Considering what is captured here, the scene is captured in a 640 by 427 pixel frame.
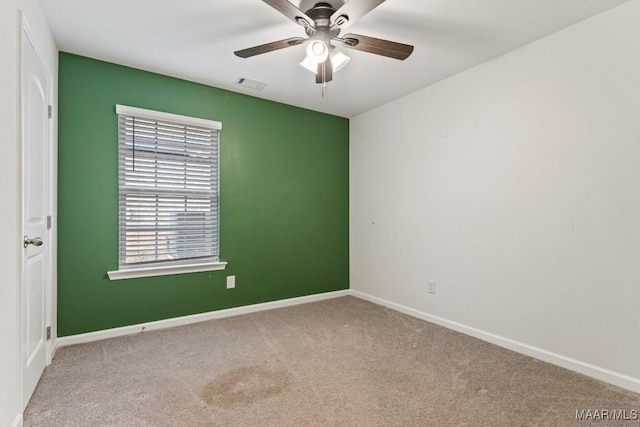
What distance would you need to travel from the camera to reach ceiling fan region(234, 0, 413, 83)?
1.68 metres

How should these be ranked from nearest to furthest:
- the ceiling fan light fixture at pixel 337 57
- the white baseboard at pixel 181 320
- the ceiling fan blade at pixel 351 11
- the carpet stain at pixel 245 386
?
the ceiling fan blade at pixel 351 11 < the carpet stain at pixel 245 386 < the ceiling fan light fixture at pixel 337 57 < the white baseboard at pixel 181 320

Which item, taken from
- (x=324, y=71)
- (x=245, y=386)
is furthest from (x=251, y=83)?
(x=245, y=386)

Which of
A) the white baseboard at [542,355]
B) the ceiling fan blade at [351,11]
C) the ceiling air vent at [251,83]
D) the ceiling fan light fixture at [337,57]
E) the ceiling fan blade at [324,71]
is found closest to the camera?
the ceiling fan blade at [351,11]

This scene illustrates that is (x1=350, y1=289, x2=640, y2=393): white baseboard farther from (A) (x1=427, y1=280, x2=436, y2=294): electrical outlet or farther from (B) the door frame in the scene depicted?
(B) the door frame

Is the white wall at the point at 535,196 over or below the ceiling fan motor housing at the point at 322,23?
below

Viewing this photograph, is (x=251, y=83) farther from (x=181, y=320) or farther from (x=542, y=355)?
(x=542, y=355)

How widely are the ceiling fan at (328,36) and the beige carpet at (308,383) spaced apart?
6.71ft

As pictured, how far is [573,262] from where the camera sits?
2213 mm

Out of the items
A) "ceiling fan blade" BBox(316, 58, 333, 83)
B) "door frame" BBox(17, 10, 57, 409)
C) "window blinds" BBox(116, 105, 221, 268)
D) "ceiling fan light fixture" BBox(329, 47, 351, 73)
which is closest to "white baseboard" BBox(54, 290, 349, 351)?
"door frame" BBox(17, 10, 57, 409)

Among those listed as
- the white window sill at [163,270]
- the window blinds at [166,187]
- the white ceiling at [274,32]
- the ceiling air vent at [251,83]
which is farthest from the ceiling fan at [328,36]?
the white window sill at [163,270]

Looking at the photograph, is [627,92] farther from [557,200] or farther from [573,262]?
[573,262]

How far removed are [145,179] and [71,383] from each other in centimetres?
165

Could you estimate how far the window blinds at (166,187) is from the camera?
2844mm

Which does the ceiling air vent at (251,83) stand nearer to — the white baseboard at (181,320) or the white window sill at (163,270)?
the white window sill at (163,270)
